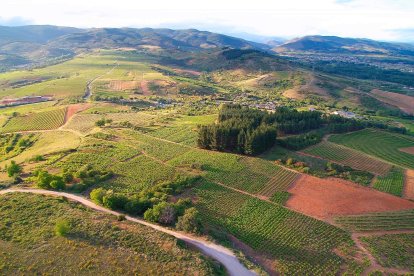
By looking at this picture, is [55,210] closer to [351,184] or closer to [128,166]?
[128,166]

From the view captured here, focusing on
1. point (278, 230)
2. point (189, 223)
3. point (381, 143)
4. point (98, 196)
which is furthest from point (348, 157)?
point (98, 196)

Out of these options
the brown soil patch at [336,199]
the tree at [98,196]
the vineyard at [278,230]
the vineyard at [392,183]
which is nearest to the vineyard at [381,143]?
the vineyard at [392,183]

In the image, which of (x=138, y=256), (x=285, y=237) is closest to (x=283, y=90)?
(x=285, y=237)

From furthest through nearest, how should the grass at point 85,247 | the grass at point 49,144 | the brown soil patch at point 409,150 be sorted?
the brown soil patch at point 409,150 < the grass at point 49,144 < the grass at point 85,247

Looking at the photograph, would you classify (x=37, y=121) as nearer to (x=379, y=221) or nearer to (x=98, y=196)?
(x=98, y=196)

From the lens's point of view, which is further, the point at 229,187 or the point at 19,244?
the point at 229,187

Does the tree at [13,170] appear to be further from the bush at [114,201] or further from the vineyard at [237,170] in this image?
the vineyard at [237,170]
